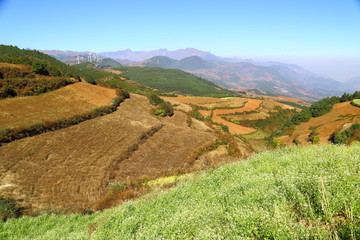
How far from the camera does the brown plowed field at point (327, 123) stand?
43.9 meters

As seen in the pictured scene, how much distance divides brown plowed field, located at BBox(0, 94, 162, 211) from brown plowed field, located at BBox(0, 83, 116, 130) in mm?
2842

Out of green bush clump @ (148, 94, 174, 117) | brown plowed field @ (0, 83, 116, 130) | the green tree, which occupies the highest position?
the green tree

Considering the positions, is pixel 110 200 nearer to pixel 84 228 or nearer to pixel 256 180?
pixel 84 228

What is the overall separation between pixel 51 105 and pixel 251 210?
32209mm

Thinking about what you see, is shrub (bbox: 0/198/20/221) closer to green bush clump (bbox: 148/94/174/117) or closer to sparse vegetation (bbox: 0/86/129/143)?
sparse vegetation (bbox: 0/86/129/143)

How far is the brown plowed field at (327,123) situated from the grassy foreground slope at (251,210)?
3545cm

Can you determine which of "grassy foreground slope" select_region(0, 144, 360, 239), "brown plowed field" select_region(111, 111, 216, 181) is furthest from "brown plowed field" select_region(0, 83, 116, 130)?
"grassy foreground slope" select_region(0, 144, 360, 239)

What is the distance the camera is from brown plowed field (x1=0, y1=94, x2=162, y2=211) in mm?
Result: 16125

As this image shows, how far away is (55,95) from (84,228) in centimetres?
2945

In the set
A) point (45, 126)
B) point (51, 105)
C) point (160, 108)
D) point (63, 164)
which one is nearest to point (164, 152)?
point (63, 164)

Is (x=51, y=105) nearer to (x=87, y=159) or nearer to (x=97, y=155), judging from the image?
(x=97, y=155)

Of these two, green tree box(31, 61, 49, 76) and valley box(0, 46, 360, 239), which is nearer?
valley box(0, 46, 360, 239)

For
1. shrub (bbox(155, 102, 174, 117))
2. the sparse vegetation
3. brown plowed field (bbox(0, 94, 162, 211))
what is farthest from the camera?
shrub (bbox(155, 102, 174, 117))

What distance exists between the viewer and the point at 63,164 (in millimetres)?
20234
